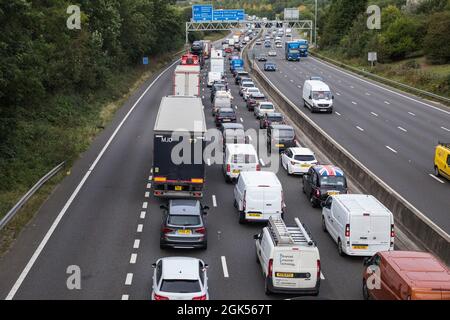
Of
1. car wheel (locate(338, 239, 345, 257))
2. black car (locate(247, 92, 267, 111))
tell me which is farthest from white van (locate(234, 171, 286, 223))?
black car (locate(247, 92, 267, 111))

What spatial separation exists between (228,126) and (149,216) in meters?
16.4

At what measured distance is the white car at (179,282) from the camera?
1695cm

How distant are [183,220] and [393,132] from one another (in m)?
27.0

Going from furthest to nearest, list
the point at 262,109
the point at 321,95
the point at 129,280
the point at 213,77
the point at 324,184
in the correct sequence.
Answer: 1. the point at 213,77
2. the point at 321,95
3. the point at 262,109
4. the point at 324,184
5. the point at 129,280

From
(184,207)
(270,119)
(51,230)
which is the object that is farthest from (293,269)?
(270,119)

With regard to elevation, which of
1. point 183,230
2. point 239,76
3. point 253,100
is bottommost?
point 183,230

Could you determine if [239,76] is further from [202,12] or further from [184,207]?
[184,207]

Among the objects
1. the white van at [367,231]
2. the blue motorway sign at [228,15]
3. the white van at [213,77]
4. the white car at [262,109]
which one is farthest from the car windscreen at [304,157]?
the blue motorway sign at [228,15]

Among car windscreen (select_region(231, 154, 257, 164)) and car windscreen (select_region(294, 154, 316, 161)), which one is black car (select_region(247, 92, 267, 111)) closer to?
car windscreen (select_region(294, 154, 316, 161))

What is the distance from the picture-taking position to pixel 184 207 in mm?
23938

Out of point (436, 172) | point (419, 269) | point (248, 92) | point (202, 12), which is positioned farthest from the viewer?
point (202, 12)

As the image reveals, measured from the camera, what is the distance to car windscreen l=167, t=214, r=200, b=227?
76.0 feet

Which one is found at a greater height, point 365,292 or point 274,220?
point 274,220

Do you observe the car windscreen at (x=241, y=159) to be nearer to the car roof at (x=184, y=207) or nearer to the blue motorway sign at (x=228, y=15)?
the car roof at (x=184, y=207)
